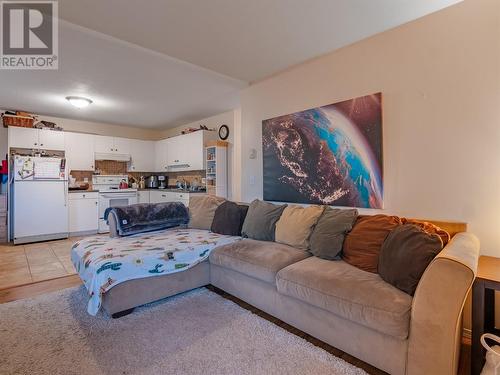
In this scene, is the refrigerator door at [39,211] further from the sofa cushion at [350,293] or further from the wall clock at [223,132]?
the sofa cushion at [350,293]

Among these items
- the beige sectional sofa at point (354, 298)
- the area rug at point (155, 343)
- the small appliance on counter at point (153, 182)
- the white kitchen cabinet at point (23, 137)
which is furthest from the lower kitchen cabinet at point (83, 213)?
the beige sectional sofa at point (354, 298)

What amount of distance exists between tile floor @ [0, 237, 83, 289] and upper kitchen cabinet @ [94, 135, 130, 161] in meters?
2.07

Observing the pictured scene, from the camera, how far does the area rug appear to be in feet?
5.07

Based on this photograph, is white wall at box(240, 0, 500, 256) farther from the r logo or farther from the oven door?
the oven door

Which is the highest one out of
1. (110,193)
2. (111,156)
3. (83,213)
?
→ (111,156)

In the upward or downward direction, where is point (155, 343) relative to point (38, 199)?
downward

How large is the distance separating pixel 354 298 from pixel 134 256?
1.74m

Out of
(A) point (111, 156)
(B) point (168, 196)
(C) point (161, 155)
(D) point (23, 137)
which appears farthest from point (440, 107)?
(D) point (23, 137)

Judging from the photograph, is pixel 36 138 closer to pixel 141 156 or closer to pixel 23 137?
pixel 23 137

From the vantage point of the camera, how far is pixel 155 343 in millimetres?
1784

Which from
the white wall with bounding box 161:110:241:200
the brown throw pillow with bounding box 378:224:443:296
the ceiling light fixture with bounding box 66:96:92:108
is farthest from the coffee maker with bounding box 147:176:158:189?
the brown throw pillow with bounding box 378:224:443:296

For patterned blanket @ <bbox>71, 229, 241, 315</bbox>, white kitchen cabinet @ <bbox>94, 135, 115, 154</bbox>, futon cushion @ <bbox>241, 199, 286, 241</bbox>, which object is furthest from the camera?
white kitchen cabinet @ <bbox>94, 135, 115, 154</bbox>

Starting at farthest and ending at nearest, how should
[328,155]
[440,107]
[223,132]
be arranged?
[223,132]
[328,155]
[440,107]

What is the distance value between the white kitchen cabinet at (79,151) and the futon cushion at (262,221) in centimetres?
442
